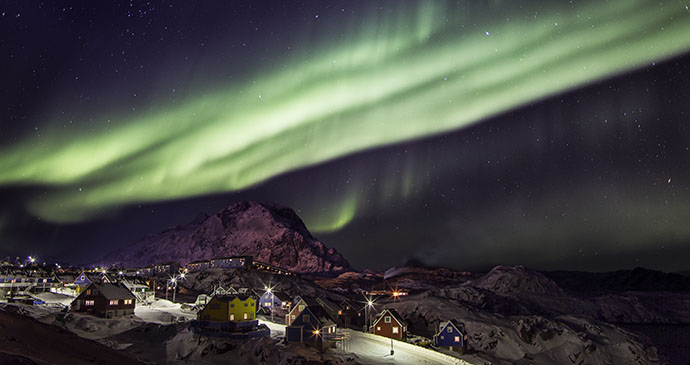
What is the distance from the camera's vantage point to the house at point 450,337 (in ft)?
308

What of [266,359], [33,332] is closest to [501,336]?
[266,359]

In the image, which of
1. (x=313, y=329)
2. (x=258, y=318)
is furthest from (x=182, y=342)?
(x=258, y=318)

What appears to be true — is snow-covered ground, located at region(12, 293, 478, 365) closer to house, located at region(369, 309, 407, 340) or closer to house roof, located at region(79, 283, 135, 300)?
house roof, located at region(79, 283, 135, 300)

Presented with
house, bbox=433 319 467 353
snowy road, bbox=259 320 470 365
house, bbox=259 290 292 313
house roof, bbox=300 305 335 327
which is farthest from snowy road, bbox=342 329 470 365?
house, bbox=259 290 292 313

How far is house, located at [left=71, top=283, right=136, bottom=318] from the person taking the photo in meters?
89.6

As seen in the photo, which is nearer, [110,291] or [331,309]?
[110,291]

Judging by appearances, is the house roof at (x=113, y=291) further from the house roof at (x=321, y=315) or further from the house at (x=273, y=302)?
the house at (x=273, y=302)

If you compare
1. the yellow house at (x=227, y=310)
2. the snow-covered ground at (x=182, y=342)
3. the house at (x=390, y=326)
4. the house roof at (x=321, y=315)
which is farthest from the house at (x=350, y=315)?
the house roof at (x=321, y=315)

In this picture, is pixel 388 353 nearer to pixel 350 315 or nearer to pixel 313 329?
pixel 313 329

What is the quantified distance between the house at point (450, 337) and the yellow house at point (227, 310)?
130ft

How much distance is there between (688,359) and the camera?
534 feet

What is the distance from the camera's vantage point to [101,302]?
90125mm

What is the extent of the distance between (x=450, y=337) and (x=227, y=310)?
46.6 meters

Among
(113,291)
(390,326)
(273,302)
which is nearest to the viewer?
(113,291)
